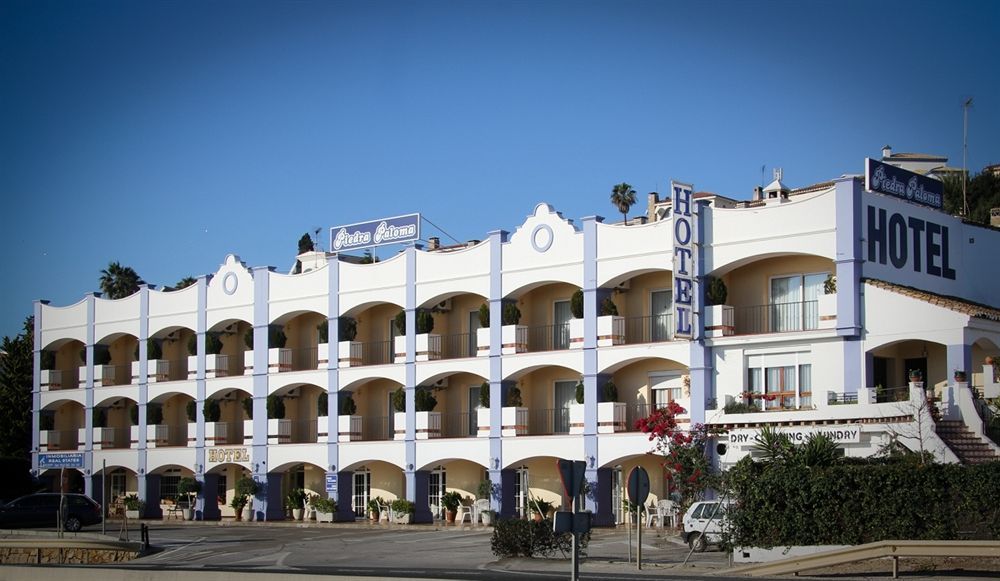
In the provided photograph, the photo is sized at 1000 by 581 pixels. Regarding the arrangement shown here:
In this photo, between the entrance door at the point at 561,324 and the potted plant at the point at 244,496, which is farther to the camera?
the potted plant at the point at 244,496

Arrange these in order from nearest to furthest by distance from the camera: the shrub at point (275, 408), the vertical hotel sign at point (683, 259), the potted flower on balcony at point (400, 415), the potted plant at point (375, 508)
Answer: the vertical hotel sign at point (683, 259)
the potted flower on balcony at point (400, 415)
the potted plant at point (375, 508)
the shrub at point (275, 408)

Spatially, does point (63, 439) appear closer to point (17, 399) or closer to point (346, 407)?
point (17, 399)

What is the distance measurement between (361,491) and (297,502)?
9.59 ft

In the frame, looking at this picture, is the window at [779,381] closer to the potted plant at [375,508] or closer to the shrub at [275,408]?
the potted plant at [375,508]

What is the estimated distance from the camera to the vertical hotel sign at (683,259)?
45.6 meters

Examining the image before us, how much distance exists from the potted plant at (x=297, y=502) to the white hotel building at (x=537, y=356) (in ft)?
3.81

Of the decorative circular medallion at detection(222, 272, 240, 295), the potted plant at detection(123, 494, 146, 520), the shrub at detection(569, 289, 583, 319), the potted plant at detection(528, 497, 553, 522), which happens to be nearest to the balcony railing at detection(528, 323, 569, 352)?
the shrub at detection(569, 289, 583, 319)

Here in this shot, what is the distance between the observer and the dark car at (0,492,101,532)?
54.2 metres

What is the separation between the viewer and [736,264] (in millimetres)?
46125

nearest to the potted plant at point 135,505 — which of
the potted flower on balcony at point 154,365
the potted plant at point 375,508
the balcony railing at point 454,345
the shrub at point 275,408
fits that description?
the potted flower on balcony at point 154,365

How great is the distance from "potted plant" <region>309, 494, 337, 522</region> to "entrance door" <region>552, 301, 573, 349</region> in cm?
1270

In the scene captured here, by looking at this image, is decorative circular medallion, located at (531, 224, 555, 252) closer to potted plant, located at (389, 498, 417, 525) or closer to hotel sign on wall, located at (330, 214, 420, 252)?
hotel sign on wall, located at (330, 214, 420, 252)

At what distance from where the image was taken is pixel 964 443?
38.2 metres

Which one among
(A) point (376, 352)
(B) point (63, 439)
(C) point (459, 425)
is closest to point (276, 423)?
(A) point (376, 352)
